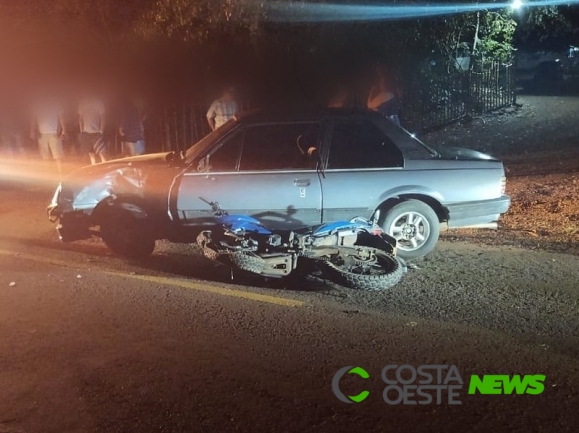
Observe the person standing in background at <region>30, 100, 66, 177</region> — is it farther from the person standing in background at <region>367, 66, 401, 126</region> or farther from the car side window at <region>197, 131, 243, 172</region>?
the car side window at <region>197, 131, 243, 172</region>

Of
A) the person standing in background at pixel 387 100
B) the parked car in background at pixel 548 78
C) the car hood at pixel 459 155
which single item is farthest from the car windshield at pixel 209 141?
the parked car in background at pixel 548 78

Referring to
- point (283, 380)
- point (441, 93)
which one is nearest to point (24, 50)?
point (441, 93)

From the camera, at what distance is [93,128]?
1327 cm

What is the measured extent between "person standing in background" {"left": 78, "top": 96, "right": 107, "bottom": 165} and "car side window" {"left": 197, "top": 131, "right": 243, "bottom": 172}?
6.33 meters

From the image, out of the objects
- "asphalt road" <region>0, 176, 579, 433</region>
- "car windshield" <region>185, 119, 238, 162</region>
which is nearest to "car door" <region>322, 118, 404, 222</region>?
"asphalt road" <region>0, 176, 579, 433</region>

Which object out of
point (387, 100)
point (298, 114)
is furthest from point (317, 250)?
point (387, 100)

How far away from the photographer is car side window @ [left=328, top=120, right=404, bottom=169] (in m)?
7.62

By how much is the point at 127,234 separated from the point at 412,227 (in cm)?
317

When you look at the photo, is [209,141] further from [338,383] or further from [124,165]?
[338,383]

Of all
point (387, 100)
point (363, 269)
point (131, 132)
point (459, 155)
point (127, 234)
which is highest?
point (387, 100)

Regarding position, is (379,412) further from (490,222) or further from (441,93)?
(441,93)

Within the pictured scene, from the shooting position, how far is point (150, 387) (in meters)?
4.62

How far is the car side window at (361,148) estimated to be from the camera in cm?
762

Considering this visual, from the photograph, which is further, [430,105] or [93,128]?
[430,105]
